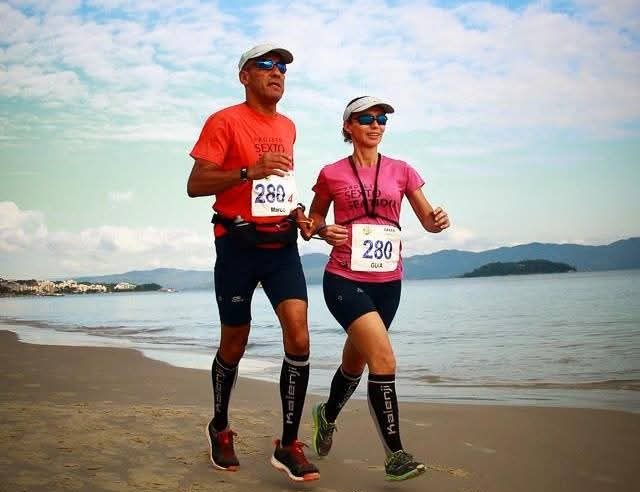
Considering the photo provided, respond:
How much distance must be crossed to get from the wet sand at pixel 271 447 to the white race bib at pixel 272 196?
5.22 feet

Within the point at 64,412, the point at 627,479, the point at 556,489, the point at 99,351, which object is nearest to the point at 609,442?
the point at 627,479

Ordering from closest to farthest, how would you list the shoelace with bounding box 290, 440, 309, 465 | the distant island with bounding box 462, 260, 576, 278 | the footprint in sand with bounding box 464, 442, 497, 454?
the shoelace with bounding box 290, 440, 309, 465
the footprint in sand with bounding box 464, 442, 497, 454
the distant island with bounding box 462, 260, 576, 278

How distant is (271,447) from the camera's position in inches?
188

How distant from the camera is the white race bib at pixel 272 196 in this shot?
391cm

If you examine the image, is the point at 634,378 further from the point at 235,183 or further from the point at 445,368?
the point at 235,183

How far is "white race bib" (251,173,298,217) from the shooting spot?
3914 mm

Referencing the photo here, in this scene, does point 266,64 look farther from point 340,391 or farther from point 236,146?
point 340,391

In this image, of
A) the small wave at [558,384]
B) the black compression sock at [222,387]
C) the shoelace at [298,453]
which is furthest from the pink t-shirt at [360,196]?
the small wave at [558,384]

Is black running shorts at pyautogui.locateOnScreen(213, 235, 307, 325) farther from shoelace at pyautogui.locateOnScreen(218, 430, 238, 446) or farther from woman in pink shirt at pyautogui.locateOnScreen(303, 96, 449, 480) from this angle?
shoelace at pyautogui.locateOnScreen(218, 430, 238, 446)

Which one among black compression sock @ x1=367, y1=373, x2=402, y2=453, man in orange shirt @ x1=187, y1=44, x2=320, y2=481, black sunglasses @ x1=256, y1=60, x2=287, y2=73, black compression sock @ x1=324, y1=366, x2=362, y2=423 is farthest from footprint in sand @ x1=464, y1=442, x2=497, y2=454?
black sunglasses @ x1=256, y1=60, x2=287, y2=73

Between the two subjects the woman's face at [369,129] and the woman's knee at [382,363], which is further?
the woman's face at [369,129]

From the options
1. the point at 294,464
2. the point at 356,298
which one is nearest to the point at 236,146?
the point at 356,298

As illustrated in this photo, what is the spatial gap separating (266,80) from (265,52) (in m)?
0.16

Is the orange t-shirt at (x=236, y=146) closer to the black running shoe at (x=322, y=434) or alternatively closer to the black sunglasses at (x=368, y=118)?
the black sunglasses at (x=368, y=118)
